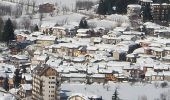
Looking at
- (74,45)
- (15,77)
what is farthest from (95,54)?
(15,77)

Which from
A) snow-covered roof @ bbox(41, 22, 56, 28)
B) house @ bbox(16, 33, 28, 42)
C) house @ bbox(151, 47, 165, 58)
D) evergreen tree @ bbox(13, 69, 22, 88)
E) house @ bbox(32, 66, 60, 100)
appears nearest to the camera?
house @ bbox(32, 66, 60, 100)

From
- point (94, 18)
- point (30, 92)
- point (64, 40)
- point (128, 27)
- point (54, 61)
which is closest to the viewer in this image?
point (30, 92)

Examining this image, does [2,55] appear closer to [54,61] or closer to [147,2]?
[54,61]

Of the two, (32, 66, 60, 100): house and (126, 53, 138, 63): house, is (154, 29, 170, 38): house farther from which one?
(32, 66, 60, 100): house

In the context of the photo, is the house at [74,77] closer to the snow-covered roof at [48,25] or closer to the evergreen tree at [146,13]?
the snow-covered roof at [48,25]

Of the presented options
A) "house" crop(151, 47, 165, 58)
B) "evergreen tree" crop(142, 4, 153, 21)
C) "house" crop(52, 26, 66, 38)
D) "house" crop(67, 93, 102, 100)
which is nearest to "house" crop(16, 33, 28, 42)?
"house" crop(52, 26, 66, 38)

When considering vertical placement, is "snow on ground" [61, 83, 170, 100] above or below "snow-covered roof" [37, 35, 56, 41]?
below

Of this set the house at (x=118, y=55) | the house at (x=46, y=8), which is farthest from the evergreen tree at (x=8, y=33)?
the house at (x=46, y=8)
